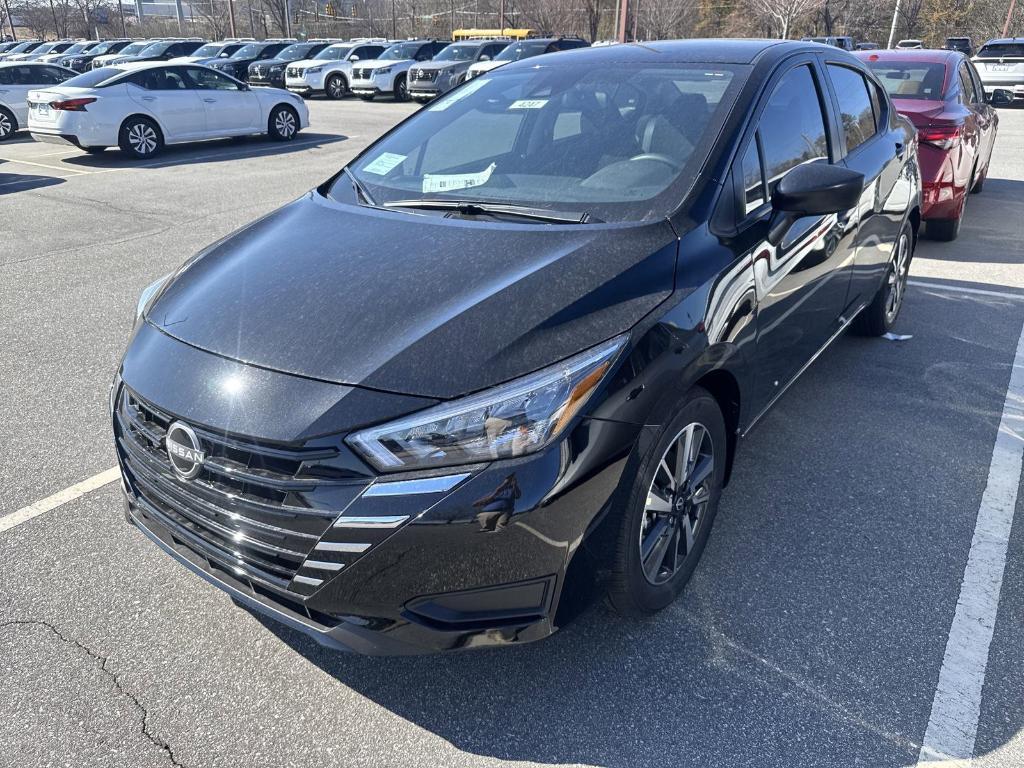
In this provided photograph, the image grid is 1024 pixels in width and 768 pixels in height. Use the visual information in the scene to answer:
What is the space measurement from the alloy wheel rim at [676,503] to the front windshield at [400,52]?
2416cm

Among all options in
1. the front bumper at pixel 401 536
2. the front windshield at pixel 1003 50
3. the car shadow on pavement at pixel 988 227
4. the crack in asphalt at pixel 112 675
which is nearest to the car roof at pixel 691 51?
the front bumper at pixel 401 536

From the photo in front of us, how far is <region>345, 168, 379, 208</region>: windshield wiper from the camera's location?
10.2 feet

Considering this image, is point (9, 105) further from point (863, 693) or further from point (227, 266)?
point (863, 693)

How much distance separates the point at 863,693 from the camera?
233 cm

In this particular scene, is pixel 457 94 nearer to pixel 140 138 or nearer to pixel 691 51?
pixel 691 51

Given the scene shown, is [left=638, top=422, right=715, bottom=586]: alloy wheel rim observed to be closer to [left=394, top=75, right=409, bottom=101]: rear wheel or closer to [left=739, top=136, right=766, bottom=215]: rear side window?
[left=739, top=136, right=766, bottom=215]: rear side window

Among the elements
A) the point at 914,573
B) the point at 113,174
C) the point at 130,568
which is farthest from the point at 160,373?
the point at 113,174

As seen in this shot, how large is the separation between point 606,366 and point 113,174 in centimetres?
1179

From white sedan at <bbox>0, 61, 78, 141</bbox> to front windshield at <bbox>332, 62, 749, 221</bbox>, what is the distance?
15167 millimetres

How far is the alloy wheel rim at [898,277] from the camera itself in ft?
16.3

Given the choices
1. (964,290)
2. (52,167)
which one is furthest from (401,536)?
(52,167)

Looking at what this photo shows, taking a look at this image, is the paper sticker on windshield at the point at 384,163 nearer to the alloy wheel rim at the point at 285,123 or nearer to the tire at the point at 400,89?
the alloy wheel rim at the point at 285,123

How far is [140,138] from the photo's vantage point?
13047 millimetres

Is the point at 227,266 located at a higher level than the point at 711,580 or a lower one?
higher
